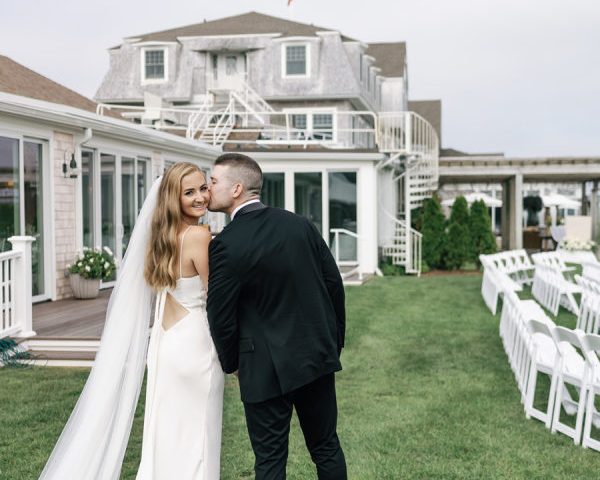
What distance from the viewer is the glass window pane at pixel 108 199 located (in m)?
14.2

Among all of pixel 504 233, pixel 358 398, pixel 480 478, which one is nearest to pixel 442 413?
pixel 358 398

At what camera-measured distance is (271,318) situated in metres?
3.68

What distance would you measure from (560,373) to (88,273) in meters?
8.14

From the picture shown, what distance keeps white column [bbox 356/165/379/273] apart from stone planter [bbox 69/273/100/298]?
9.00 metres

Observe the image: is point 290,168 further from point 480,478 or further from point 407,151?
point 480,478

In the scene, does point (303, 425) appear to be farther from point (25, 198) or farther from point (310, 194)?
point (310, 194)

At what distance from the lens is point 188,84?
3697 centimetres

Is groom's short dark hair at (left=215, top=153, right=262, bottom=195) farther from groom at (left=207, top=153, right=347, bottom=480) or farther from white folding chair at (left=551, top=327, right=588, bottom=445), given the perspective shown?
white folding chair at (left=551, top=327, right=588, bottom=445)

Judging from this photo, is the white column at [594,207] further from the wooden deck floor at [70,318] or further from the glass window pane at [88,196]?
the wooden deck floor at [70,318]

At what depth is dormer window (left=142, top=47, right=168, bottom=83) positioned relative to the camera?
37.7 meters

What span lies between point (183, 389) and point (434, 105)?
51.9 m

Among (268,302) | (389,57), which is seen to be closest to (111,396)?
(268,302)

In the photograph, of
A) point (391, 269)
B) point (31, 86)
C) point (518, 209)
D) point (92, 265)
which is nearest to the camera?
point (92, 265)

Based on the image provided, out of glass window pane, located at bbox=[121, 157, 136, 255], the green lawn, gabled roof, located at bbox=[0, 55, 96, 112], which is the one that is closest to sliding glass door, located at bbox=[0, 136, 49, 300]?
gabled roof, located at bbox=[0, 55, 96, 112]
